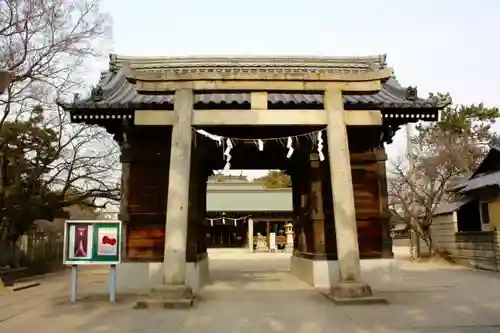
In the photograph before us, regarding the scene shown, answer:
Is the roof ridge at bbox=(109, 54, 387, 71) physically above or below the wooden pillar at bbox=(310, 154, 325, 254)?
above

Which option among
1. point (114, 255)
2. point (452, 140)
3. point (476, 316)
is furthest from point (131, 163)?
point (452, 140)

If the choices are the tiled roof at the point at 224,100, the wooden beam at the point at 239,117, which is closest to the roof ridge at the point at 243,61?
the tiled roof at the point at 224,100

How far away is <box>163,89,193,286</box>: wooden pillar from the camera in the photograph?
9023 millimetres

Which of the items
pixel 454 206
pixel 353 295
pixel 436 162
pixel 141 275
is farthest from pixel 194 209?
pixel 436 162

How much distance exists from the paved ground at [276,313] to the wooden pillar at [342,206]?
0.52 m

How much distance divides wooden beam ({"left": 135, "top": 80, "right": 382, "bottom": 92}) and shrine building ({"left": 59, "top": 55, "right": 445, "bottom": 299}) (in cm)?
2

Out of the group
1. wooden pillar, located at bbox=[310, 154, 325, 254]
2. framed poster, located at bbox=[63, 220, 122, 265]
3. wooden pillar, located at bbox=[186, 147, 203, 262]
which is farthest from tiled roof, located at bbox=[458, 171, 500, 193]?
framed poster, located at bbox=[63, 220, 122, 265]

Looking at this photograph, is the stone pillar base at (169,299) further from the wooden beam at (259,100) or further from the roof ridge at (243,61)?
the roof ridge at (243,61)

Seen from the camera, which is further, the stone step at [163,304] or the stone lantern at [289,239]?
the stone lantern at [289,239]

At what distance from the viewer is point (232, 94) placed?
38.6 feet

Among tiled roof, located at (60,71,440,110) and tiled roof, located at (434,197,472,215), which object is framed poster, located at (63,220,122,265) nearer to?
tiled roof, located at (60,71,440,110)

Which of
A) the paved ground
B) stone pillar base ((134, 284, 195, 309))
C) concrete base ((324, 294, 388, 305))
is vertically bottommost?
the paved ground

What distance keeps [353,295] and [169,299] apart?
11.8ft

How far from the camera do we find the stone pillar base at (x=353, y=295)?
8.73 meters
